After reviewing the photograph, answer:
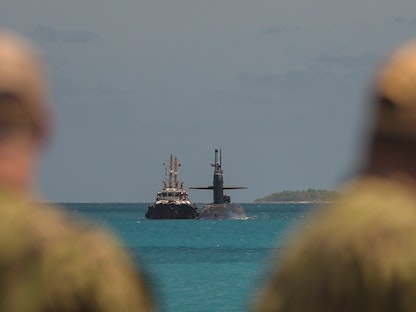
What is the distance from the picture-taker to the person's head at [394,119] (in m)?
2.60

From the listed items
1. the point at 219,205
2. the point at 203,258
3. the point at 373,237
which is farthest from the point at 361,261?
the point at 219,205

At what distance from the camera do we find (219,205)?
509ft

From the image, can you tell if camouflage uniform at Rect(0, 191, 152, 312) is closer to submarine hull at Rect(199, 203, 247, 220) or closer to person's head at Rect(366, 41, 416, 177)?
person's head at Rect(366, 41, 416, 177)

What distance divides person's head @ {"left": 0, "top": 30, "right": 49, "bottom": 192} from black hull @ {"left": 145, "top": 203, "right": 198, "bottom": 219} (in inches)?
6121

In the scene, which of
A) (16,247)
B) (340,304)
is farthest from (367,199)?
(16,247)

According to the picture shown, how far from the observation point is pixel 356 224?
259 cm

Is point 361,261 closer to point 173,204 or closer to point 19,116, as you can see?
point 19,116

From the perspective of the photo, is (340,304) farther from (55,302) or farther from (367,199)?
(55,302)

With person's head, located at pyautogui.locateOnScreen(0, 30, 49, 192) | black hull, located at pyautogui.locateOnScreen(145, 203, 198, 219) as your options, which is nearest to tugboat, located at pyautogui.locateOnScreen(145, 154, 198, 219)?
black hull, located at pyautogui.locateOnScreen(145, 203, 198, 219)

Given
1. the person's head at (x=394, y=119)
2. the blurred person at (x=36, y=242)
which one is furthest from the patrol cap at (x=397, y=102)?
the blurred person at (x=36, y=242)

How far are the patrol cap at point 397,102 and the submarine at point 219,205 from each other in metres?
138

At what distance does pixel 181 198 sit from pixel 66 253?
509 feet

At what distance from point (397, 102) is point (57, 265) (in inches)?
29.2

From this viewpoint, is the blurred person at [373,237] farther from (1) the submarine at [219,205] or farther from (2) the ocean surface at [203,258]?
(1) the submarine at [219,205]
